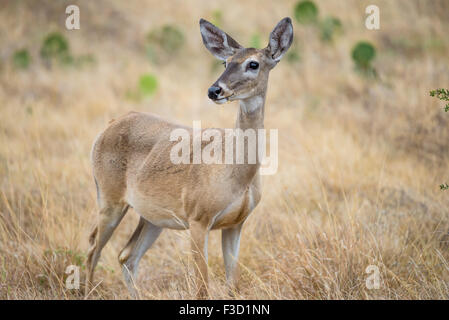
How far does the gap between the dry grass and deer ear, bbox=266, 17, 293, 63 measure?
1278 mm

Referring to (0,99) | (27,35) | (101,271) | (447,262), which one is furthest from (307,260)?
(27,35)

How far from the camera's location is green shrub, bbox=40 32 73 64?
43.2 ft

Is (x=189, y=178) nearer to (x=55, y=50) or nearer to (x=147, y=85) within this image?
(x=147, y=85)

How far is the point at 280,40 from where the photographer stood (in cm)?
476

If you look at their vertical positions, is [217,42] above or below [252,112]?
above

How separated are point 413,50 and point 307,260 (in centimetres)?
1053

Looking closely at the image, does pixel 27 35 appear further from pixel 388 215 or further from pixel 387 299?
pixel 387 299

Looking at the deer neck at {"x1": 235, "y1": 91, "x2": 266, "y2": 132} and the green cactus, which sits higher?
the green cactus

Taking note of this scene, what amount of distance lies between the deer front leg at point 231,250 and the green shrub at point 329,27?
10444 millimetres

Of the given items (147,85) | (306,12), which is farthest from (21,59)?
(306,12)

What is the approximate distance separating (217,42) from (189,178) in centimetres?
124
